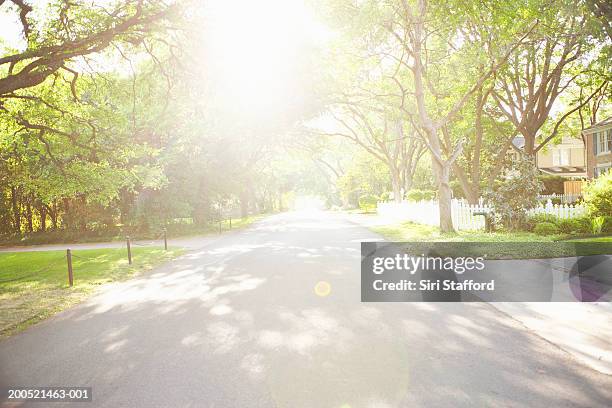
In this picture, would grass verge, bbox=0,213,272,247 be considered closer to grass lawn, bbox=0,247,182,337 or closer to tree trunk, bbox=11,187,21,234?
tree trunk, bbox=11,187,21,234

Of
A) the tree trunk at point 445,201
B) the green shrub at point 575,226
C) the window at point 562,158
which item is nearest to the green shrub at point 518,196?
the green shrub at point 575,226

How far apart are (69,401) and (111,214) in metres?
27.8

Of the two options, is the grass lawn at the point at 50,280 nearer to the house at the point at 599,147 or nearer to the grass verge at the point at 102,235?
the grass verge at the point at 102,235

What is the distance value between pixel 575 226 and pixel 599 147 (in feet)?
72.7

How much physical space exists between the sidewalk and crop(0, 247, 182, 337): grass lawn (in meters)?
8.06

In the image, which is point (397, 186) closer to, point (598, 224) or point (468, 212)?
point (468, 212)

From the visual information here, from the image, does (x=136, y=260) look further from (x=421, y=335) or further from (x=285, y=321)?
(x=421, y=335)

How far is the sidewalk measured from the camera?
4906mm

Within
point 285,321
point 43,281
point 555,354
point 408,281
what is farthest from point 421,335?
point 43,281

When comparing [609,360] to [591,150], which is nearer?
[609,360]

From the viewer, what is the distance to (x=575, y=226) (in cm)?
1653

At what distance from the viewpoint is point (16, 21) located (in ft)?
38.8

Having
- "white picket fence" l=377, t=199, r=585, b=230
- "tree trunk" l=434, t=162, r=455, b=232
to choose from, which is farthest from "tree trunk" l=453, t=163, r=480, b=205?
"tree trunk" l=434, t=162, r=455, b=232

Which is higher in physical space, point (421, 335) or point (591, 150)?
point (591, 150)
